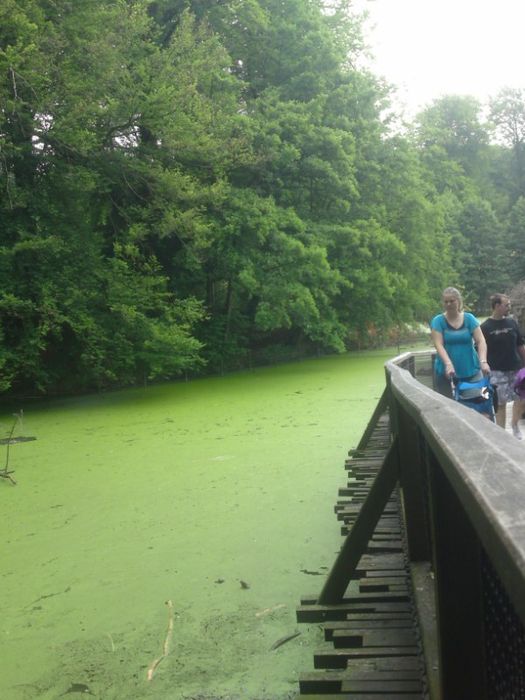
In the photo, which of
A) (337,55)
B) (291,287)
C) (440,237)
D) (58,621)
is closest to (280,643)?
(58,621)

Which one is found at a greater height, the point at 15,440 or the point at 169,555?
the point at 15,440

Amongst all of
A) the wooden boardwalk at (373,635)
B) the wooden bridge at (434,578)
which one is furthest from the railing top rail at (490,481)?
the wooden boardwalk at (373,635)

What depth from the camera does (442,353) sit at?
12.4ft

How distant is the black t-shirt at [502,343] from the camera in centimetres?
443

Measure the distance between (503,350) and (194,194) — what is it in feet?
23.7

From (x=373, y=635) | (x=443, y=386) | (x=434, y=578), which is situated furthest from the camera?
(x=443, y=386)

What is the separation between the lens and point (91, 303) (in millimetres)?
10289

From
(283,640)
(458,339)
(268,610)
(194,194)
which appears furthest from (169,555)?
(194,194)

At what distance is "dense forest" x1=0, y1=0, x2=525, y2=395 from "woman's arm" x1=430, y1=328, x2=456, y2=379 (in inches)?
252

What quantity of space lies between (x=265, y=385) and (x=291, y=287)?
2570mm

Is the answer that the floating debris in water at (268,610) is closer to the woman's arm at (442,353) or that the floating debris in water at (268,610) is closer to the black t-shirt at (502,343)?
the woman's arm at (442,353)

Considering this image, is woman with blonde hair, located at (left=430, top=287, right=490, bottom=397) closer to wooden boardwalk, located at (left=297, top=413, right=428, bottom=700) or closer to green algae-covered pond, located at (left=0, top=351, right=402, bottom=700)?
green algae-covered pond, located at (left=0, top=351, right=402, bottom=700)

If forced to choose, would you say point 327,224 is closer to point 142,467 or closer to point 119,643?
point 142,467

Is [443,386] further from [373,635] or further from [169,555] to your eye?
[373,635]
